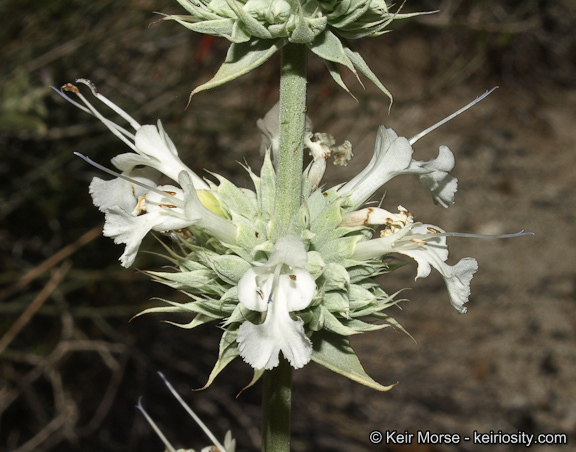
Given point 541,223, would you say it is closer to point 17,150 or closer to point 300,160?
point 17,150

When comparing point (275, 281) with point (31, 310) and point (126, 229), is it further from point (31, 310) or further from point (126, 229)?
point (31, 310)

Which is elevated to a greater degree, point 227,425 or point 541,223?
point 227,425

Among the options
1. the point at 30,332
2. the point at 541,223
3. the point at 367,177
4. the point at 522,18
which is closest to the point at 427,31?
the point at 522,18

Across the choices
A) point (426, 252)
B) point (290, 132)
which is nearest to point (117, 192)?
point (290, 132)

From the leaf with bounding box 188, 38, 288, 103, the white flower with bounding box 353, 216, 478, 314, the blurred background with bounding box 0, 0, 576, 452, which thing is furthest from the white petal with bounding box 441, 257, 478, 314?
the blurred background with bounding box 0, 0, 576, 452

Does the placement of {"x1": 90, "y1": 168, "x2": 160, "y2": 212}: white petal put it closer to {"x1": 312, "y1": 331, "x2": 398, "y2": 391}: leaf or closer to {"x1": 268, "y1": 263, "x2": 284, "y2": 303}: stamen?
{"x1": 268, "y1": 263, "x2": 284, "y2": 303}: stamen
